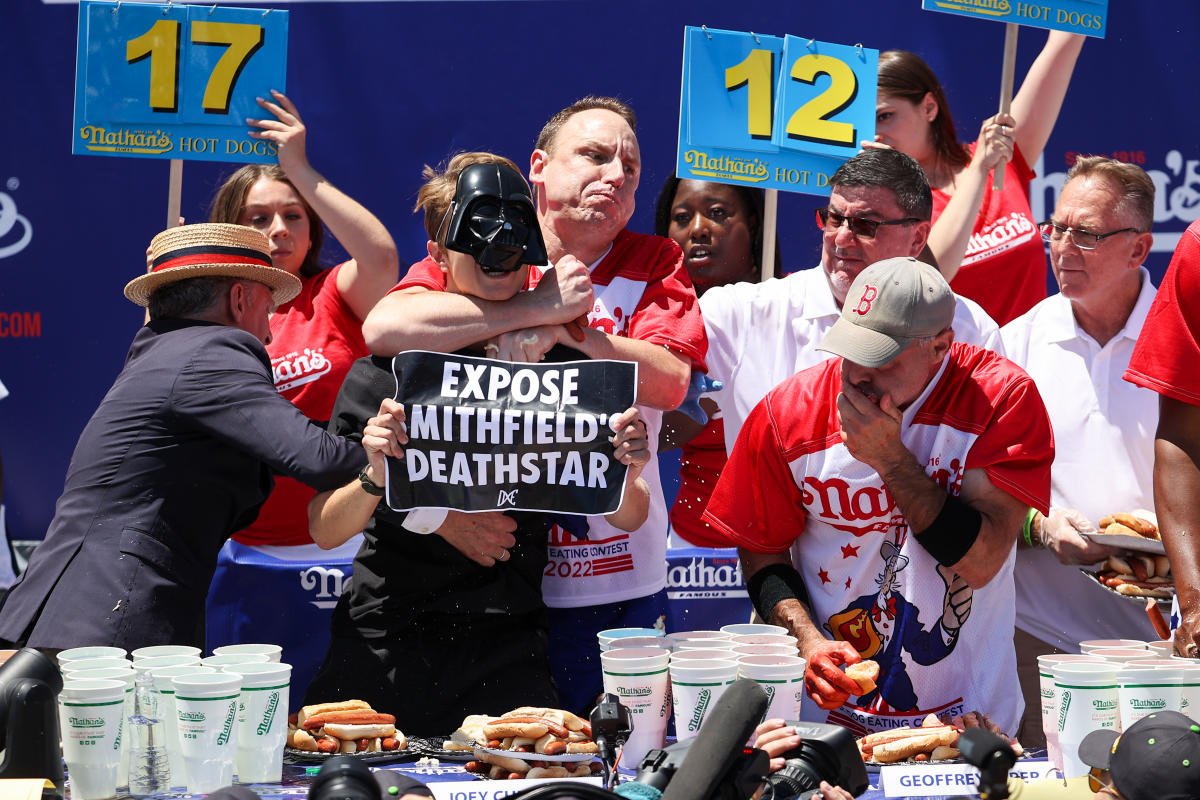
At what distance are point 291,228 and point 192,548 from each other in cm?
178

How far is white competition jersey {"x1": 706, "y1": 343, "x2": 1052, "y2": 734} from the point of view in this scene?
2945mm

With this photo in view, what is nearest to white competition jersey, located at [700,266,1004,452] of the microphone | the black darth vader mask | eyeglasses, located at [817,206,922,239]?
eyeglasses, located at [817,206,922,239]

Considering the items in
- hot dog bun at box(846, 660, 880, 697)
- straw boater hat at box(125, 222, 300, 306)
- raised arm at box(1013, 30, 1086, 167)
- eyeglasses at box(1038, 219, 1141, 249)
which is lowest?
hot dog bun at box(846, 660, 880, 697)

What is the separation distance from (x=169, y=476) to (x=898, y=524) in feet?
5.48

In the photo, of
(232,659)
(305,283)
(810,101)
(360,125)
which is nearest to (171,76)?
(305,283)

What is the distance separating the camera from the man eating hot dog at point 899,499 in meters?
2.89

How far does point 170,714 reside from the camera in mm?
2342

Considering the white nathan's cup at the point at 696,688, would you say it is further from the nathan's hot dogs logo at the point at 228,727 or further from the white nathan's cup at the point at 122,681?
the white nathan's cup at the point at 122,681

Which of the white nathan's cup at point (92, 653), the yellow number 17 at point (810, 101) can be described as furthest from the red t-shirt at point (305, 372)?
the white nathan's cup at point (92, 653)

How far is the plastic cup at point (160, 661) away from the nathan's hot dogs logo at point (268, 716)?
19 centimetres

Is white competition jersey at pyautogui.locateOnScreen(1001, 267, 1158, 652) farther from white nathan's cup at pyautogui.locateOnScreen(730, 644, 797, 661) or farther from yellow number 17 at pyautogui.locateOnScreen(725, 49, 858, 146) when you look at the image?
white nathan's cup at pyautogui.locateOnScreen(730, 644, 797, 661)

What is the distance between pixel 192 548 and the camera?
314cm

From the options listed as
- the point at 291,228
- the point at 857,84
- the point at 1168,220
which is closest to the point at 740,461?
the point at 857,84

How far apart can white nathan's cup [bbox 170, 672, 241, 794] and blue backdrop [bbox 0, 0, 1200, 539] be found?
11.1ft
